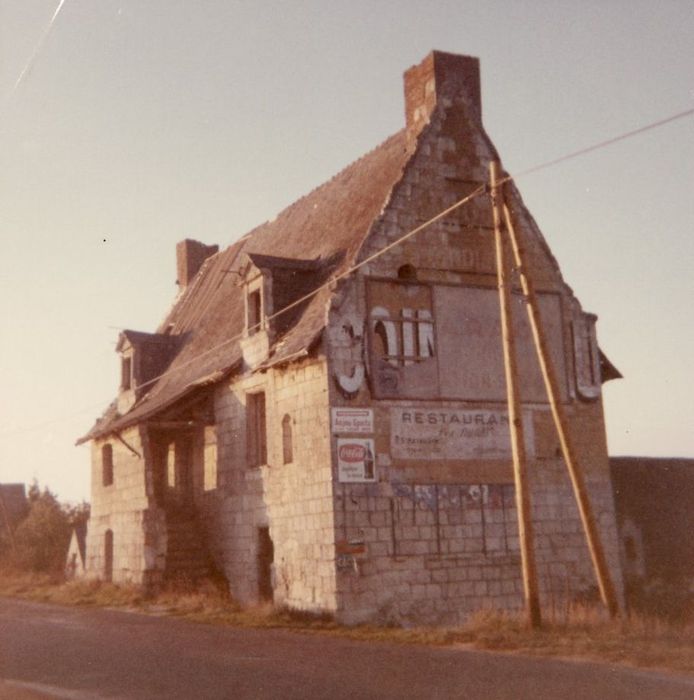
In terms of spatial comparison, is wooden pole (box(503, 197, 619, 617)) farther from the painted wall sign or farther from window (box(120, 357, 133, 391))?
window (box(120, 357, 133, 391))

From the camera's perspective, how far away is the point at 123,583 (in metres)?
25.2

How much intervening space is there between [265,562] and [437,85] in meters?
11.6

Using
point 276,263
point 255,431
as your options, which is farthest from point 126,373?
point 276,263

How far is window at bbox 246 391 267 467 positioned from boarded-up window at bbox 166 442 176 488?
462 cm

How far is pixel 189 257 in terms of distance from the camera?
34156 millimetres

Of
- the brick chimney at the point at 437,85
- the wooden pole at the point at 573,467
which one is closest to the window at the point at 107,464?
the brick chimney at the point at 437,85

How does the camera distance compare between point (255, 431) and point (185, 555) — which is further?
point (185, 555)

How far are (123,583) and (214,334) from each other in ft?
24.1

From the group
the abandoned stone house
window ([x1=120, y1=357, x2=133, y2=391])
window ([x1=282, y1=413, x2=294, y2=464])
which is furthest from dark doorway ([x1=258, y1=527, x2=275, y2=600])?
window ([x1=120, y1=357, x2=133, y2=391])

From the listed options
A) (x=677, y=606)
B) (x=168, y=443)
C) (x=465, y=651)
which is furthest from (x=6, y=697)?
(x=677, y=606)

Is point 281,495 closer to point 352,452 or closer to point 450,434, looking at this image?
point 352,452

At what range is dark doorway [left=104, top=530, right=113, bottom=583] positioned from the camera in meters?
27.3

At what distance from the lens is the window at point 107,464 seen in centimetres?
2889

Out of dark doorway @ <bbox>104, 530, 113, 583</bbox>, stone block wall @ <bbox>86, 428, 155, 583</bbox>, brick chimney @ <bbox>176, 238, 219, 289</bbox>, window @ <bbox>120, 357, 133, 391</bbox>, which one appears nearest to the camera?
stone block wall @ <bbox>86, 428, 155, 583</bbox>
